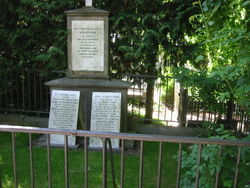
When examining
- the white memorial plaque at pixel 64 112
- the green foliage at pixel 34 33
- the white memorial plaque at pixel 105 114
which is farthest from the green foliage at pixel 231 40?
the green foliage at pixel 34 33

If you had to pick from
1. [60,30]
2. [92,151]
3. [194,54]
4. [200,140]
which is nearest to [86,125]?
[92,151]

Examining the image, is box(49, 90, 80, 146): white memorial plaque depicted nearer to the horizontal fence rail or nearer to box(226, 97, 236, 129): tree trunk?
the horizontal fence rail

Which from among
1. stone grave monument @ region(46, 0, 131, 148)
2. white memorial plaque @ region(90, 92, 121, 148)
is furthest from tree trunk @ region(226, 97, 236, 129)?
white memorial plaque @ region(90, 92, 121, 148)

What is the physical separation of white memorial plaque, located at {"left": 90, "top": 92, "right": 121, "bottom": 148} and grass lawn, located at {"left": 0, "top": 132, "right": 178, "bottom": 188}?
0.43 meters

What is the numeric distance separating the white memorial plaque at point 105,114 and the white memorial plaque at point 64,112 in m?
0.35

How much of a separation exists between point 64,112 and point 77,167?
1238mm

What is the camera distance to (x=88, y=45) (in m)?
4.80

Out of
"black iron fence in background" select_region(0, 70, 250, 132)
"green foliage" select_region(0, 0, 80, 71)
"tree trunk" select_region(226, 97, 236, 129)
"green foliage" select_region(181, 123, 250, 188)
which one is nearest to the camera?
"green foliage" select_region(181, 123, 250, 188)

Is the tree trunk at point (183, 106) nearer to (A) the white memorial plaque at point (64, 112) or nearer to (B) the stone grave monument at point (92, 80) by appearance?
(B) the stone grave monument at point (92, 80)

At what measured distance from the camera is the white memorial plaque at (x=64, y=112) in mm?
Result: 4711

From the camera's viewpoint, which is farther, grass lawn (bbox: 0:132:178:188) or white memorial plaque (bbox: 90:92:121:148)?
white memorial plaque (bbox: 90:92:121:148)

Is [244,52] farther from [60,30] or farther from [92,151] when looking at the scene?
[60,30]

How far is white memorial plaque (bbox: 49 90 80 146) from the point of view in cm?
471

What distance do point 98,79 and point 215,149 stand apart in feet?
9.65
